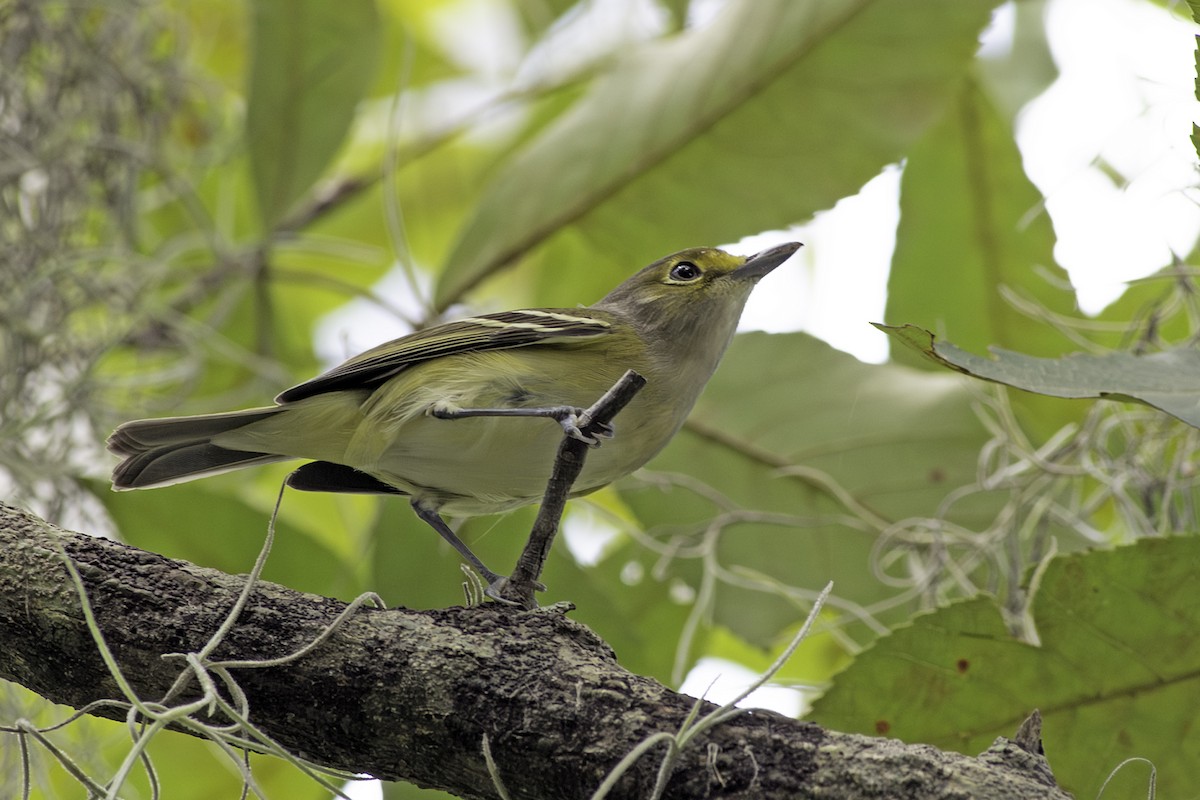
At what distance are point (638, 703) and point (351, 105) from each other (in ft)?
8.51

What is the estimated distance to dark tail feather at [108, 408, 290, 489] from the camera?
3.00 meters

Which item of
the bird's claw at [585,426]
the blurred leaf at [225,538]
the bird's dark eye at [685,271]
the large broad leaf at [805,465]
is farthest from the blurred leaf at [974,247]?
the blurred leaf at [225,538]

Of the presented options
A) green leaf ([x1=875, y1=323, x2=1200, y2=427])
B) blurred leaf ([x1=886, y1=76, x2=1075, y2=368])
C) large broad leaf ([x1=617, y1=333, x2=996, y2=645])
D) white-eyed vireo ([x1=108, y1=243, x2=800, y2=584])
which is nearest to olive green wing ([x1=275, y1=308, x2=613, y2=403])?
white-eyed vireo ([x1=108, y1=243, x2=800, y2=584])

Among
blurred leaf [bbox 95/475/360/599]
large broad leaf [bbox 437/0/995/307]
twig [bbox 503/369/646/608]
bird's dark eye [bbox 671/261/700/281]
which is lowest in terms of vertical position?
twig [bbox 503/369/646/608]

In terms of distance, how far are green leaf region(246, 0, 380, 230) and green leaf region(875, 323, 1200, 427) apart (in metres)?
2.39

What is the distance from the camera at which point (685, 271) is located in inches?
135

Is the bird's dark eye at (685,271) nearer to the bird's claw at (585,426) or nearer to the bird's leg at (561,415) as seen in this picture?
the bird's leg at (561,415)

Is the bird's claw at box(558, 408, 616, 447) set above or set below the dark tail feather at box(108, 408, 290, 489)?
below

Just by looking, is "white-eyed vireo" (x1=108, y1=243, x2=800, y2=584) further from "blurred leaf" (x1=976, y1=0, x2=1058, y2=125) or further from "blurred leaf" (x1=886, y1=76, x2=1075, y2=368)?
"blurred leaf" (x1=976, y1=0, x2=1058, y2=125)

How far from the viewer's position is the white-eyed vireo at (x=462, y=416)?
288cm

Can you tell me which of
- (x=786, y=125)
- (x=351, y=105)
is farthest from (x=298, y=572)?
(x=786, y=125)

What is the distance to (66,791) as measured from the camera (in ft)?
12.6

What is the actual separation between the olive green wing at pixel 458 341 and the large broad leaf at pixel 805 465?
0.65 metres

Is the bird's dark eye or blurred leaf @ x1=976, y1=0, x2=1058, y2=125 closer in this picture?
the bird's dark eye
